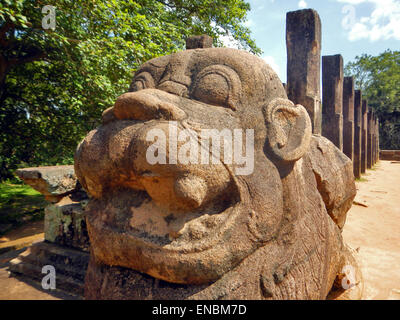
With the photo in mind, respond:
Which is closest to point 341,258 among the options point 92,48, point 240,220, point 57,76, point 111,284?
point 240,220

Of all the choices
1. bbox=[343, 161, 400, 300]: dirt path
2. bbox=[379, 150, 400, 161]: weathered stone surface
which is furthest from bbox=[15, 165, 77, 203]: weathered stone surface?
bbox=[379, 150, 400, 161]: weathered stone surface

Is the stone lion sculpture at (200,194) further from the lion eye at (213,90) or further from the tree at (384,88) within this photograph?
the tree at (384,88)

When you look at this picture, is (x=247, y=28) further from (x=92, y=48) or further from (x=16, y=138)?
(x=16, y=138)

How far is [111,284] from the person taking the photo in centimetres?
159

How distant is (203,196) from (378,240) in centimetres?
396

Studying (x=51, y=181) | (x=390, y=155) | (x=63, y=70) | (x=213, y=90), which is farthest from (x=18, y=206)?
(x=390, y=155)

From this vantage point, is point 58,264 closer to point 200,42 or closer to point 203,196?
point 203,196

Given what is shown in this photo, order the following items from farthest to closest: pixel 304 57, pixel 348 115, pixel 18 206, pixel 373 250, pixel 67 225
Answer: pixel 348 115 → pixel 18 206 → pixel 373 250 → pixel 304 57 → pixel 67 225

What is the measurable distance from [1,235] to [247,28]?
354 inches

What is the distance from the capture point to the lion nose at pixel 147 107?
4.93ft

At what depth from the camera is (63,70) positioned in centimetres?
491

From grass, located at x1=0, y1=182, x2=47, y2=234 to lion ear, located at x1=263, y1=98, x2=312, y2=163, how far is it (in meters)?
5.86

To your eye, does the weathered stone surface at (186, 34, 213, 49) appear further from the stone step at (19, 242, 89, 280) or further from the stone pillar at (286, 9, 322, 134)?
the stone step at (19, 242, 89, 280)

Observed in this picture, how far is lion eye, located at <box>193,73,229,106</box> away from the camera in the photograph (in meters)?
1.63
